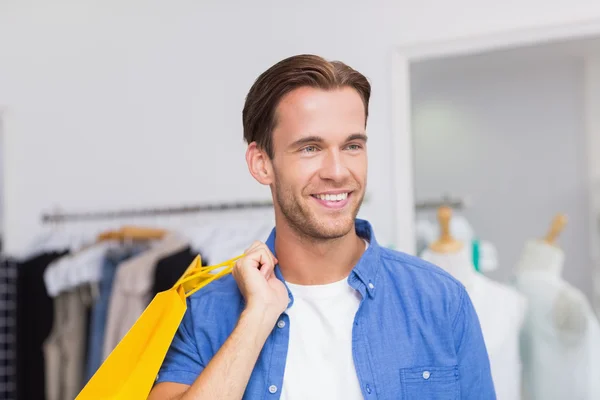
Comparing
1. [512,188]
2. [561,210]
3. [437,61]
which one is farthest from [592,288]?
[437,61]

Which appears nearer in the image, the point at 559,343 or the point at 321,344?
the point at 321,344

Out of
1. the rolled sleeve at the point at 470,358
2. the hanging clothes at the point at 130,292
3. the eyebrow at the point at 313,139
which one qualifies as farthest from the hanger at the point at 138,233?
the rolled sleeve at the point at 470,358

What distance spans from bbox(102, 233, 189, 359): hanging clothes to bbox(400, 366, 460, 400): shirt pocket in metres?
1.47

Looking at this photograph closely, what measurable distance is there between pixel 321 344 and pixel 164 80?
6.82 feet

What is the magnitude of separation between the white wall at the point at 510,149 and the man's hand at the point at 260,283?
1349mm

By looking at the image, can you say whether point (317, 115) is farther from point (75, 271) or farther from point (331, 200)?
point (75, 271)

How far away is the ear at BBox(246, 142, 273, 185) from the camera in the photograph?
1442 millimetres

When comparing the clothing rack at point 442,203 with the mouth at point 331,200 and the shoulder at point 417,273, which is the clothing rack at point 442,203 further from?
the mouth at point 331,200

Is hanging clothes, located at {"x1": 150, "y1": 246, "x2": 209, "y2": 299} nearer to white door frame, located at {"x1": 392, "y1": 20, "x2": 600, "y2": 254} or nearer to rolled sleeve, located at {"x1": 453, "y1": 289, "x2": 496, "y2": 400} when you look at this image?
white door frame, located at {"x1": 392, "y1": 20, "x2": 600, "y2": 254}

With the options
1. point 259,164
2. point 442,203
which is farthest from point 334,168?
point 442,203

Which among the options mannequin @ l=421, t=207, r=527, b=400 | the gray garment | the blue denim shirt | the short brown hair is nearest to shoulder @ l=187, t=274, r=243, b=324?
the blue denim shirt

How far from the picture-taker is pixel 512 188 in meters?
2.46

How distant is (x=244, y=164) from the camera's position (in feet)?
9.57

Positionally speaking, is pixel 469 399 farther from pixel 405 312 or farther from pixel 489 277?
pixel 489 277
